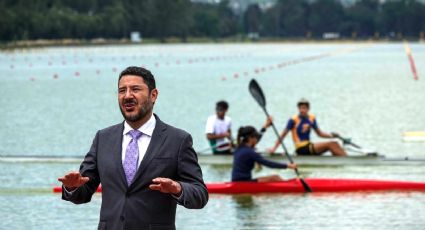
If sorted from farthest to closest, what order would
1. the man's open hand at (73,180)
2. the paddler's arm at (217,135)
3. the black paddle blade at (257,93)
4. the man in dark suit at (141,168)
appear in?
the paddler's arm at (217,135)
the black paddle blade at (257,93)
the man in dark suit at (141,168)
the man's open hand at (73,180)

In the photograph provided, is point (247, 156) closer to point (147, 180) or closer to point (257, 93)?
point (257, 93)

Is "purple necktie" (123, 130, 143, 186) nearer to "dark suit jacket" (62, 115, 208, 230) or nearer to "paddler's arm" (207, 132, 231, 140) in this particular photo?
"dark suit jacket" (62, 115, 208, 230)

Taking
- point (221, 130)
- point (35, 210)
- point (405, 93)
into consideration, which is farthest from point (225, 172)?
point (405, 93)

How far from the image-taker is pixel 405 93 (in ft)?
199

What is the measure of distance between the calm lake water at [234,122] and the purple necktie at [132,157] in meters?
9.93

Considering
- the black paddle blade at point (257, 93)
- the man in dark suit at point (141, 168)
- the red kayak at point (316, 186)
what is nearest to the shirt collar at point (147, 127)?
the man in dark suit at point (141, 168)

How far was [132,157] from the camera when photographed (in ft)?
24.1

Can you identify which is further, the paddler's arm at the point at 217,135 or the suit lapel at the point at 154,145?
the paddler's arm at the point at 217,135

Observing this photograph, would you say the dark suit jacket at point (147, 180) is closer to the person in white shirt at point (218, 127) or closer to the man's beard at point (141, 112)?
the man's beard at point (141, 112)

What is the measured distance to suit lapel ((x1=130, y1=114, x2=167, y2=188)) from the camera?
24.1 feet

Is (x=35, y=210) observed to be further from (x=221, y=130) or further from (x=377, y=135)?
(x=377, y=135)

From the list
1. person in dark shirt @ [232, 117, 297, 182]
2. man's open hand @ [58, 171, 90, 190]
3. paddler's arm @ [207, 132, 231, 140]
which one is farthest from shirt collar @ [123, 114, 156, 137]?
paddler's arm @ [207, 132, 231, 140]

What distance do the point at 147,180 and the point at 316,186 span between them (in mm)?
12935

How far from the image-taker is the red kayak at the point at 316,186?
1973 centimetres
